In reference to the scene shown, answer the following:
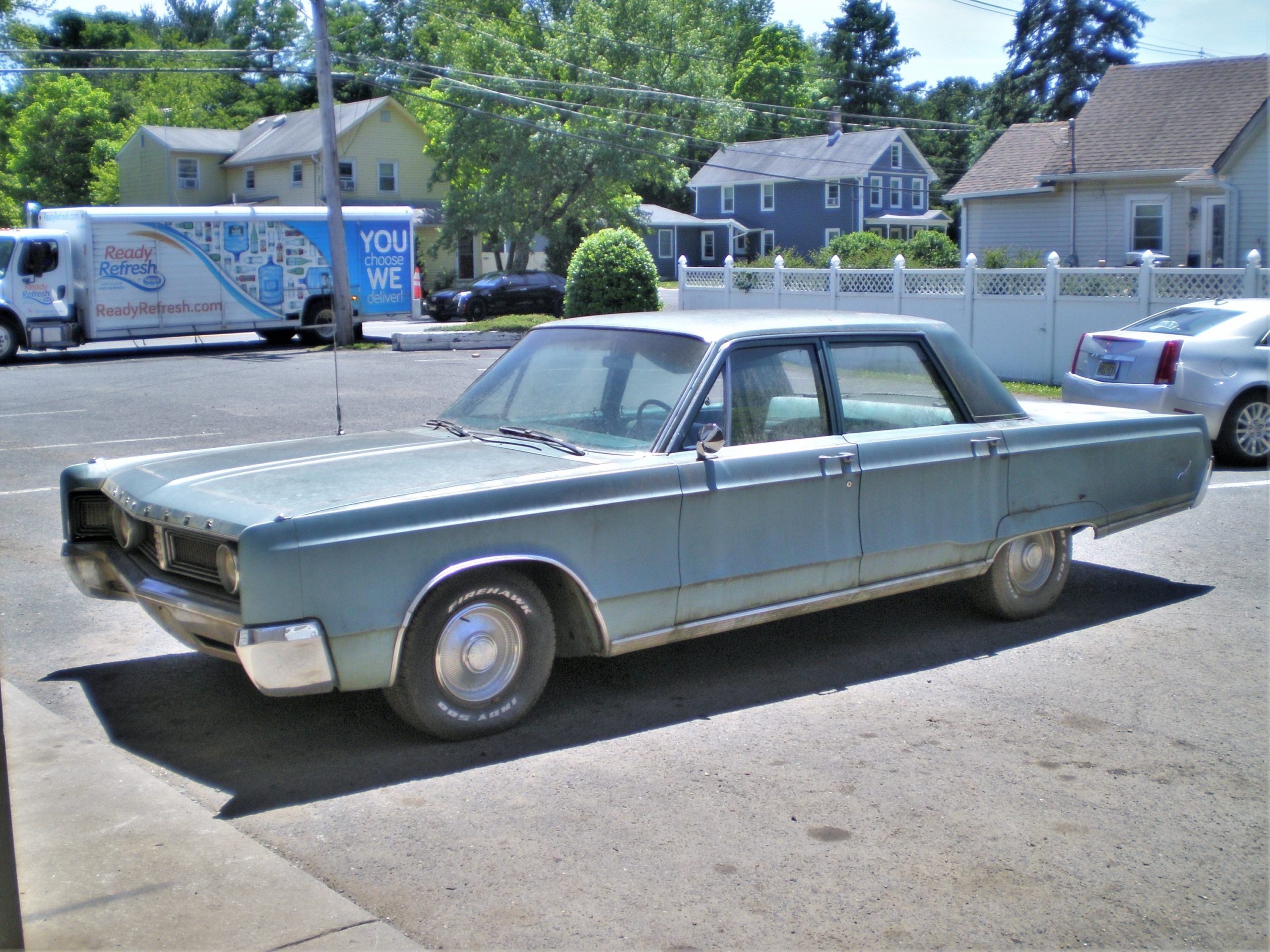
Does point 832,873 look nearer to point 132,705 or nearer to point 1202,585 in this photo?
point 132,705

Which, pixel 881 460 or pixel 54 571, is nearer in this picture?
pixel 881 460

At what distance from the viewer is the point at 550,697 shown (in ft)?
17.8

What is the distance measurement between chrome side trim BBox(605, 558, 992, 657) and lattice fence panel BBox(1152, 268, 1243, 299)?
41.0 feet

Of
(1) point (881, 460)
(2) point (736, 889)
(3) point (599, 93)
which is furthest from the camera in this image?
(3) point (599, 93)

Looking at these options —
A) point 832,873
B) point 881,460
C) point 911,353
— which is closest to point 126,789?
point 832,873

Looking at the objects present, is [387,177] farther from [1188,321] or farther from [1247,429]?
[1247,429]

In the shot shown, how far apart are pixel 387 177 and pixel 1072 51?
31.0 meters

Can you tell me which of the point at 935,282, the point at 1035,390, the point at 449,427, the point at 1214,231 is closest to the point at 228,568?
the point at 449,427

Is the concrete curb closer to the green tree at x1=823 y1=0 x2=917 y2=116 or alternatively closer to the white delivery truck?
the white delivery truck

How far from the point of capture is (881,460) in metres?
5.75

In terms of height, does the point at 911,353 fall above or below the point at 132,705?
above

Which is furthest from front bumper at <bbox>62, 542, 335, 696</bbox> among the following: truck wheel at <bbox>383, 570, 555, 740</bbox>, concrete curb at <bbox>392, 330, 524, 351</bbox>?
concrete curb at <bbox>392, 330, 524, 351</bbox>

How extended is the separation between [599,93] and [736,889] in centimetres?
4213

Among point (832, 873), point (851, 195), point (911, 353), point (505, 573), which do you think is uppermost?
point (851, 195)
